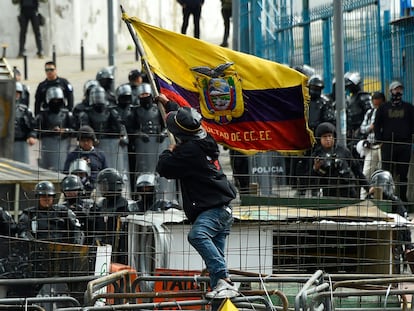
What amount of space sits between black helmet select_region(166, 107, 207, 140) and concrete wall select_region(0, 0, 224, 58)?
2370cm

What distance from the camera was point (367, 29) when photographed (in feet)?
72.7

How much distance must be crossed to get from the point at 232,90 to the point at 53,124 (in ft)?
29.5

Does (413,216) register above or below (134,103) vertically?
below

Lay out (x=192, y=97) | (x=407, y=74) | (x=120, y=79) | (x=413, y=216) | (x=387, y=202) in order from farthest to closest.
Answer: (x=120, y=79) → (x=407, y=74) → (x=413, y=216) → (x=387, y=202) → (x=192, y=97)

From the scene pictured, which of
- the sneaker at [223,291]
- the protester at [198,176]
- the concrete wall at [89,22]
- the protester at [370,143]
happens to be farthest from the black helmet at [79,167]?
the concrete wall at [89,22]

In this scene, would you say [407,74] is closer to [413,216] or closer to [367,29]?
[367,29]

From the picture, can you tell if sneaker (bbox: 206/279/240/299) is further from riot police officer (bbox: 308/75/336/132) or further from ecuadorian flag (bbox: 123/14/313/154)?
riot police officer (bbox: 308/75/336/132)

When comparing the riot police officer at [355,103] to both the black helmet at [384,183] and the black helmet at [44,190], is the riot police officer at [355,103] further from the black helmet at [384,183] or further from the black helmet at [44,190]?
the black helmet at [44,190]

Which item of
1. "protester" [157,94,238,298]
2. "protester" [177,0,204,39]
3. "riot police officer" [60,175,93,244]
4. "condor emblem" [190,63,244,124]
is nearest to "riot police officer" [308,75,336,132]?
"riot police officer" [60,175,93,244]

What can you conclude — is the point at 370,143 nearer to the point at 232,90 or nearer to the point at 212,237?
the point at 232,90

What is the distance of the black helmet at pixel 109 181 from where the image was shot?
16234mm

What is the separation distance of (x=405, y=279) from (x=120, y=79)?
19926mm

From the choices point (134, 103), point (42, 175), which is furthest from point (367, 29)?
point (42, 175)

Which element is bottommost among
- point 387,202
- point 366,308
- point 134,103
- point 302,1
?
point 366,308
